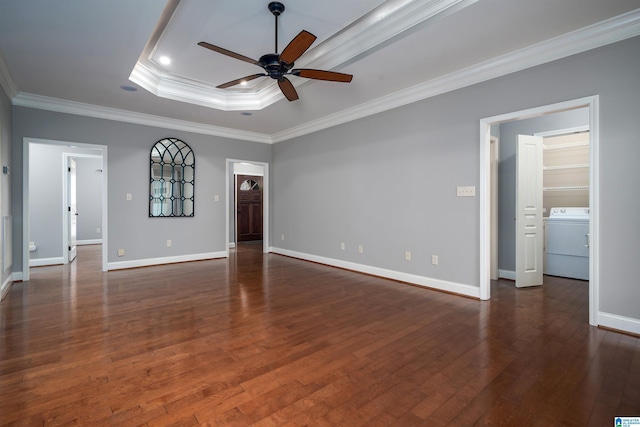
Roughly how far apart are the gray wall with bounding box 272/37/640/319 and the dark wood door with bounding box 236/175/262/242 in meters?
2.55

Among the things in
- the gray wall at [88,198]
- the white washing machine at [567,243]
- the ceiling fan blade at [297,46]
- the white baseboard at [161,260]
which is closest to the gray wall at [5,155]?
the white baseboard at [161,260]

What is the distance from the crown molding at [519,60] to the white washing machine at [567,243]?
2686 mm

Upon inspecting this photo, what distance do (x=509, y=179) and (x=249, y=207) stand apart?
6.90 meters

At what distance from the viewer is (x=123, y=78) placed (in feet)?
12.9

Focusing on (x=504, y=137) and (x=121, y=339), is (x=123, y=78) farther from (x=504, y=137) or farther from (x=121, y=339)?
(x=504, y=137)

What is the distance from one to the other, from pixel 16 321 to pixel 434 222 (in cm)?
468

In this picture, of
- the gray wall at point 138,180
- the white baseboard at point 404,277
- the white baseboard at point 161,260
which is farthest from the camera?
the white baseboard at point 161,260

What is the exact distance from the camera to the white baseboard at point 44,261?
5.61m

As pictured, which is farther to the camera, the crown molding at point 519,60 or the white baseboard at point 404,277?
the white baseboard at point 404,277

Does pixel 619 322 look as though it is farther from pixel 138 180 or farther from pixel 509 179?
pixel 138 180

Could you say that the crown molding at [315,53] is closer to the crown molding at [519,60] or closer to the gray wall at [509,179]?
the crown molding at [519,60]

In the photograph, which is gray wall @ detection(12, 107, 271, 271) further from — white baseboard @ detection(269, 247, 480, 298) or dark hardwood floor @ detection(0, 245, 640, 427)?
white baseboard @ detection(269, 247, 480, 298)

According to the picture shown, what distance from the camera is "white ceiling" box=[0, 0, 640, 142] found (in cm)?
262

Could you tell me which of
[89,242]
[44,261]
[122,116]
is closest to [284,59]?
[122,116]
